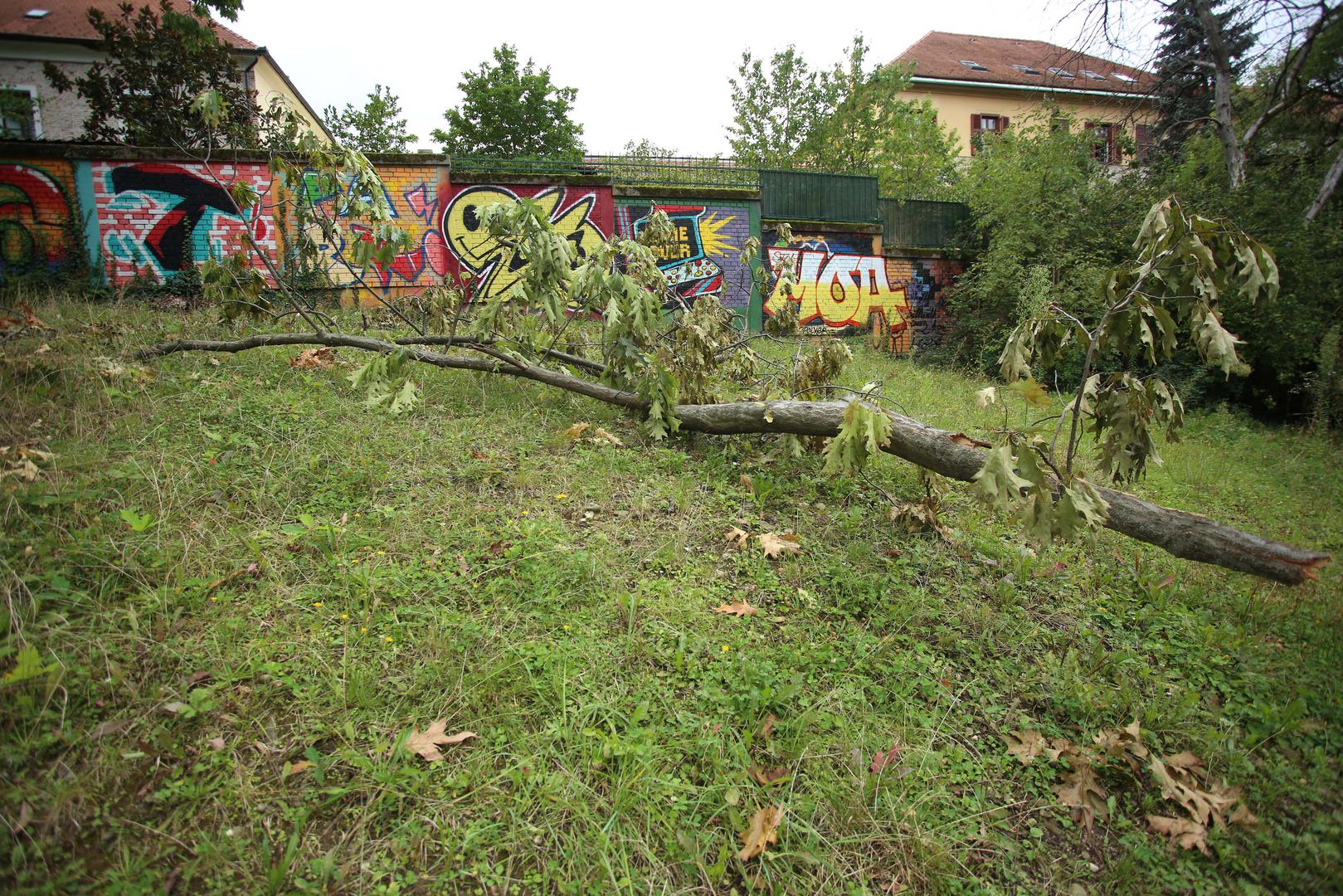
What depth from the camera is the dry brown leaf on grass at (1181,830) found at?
1.88m

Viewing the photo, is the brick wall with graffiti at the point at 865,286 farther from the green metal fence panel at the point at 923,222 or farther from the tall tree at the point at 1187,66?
the tall tree at the point at 1187,66

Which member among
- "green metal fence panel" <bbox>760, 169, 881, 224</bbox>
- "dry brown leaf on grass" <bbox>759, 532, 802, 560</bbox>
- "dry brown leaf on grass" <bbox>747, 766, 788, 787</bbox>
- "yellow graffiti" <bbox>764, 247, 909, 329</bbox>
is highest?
"green metal fence panel" <bbox>760, 169, 881, 224</bbox>

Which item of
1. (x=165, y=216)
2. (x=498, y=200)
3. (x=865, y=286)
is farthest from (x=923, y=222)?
(x=165, y=216)

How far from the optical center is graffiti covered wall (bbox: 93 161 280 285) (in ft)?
28.7

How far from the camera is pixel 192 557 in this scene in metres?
2.47

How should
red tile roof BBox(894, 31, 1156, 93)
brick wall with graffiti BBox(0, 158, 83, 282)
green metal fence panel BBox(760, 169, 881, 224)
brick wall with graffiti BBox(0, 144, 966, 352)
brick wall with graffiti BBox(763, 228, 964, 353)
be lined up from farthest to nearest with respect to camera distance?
red tile roof BBox(894, 31, 1156, 93)
brick wall with graffiti BBox(763, 228, 964, 353)
green metal fence panel BBox(760, 169, 881, 224)
brick wall with graffiti BBox(0, 144, 966, 352)
brick wall with graffiti BBox(0, 158, 83, 282)

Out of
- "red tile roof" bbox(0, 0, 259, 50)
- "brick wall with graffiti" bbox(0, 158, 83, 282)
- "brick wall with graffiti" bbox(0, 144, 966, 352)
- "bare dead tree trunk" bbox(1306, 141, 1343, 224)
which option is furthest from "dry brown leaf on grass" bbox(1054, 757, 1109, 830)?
"red tile roof" bbox(0, 0, 259, 50)

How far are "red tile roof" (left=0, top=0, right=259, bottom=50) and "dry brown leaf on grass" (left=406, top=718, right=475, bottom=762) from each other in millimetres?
19322

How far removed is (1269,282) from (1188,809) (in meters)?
2.12

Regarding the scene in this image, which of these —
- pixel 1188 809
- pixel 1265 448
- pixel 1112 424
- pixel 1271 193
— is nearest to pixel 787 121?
pixel 1271 193

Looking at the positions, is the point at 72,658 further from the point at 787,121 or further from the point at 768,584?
the point at 787,121

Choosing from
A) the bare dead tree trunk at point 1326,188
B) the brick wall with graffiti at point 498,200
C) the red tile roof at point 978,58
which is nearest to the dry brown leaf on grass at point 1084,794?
the brick wall with graffiti at point 498,200

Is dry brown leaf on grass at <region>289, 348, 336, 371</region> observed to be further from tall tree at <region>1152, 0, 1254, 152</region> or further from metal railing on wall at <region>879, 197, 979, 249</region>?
tall tree at <region>1152, 0, 1254, 152</region>

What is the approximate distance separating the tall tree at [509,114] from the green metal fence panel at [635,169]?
16.4 m
